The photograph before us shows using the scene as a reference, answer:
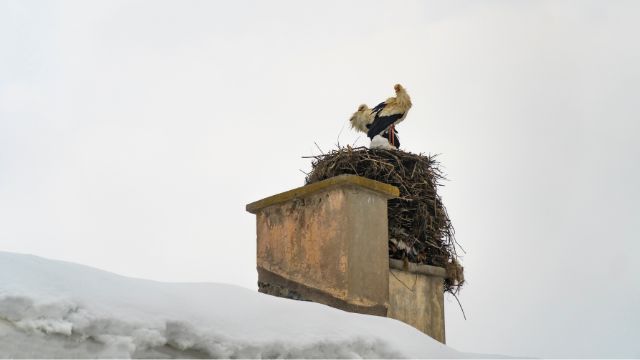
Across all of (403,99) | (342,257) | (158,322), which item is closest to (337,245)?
(342,257)

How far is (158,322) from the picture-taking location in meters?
2.04

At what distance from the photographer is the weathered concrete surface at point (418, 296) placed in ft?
20.1

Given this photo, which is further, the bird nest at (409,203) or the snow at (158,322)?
the bird nest at (409,203)

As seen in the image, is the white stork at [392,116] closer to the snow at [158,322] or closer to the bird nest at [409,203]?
the bird nest at [409,203]

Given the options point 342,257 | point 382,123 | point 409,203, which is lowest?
point 342,257

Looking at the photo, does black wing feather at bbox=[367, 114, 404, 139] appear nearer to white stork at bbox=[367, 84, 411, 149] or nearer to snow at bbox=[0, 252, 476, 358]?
white stork at bbox=[367, 84, 411, 149]

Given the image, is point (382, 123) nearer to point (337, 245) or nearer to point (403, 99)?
point (403, 99)

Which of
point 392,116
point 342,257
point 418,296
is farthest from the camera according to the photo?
point 392,116

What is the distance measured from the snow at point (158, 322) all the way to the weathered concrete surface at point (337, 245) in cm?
300

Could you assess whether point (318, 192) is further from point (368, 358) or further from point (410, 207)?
point (368, 358)

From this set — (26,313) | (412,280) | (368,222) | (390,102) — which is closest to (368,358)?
(26,313)

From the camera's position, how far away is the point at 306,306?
2500 millimetres

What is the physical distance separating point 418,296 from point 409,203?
3.19 ft

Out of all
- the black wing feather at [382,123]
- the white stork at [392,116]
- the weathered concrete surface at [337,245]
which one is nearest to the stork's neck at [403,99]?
the white stork at [392,116]
